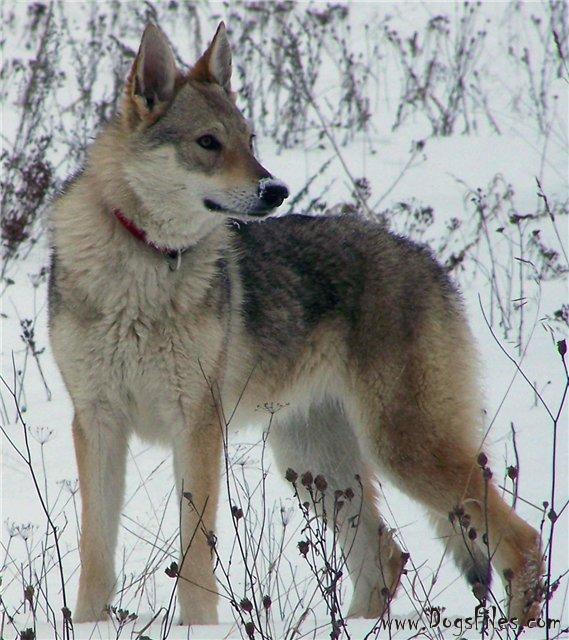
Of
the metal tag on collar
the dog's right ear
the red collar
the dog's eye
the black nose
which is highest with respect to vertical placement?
the dog's right ear

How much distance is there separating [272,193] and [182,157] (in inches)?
15.6

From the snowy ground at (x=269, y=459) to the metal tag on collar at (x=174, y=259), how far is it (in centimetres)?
86

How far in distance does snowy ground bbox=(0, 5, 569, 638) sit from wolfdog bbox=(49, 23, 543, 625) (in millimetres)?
206

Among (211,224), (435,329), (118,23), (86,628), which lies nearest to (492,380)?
(435,329)

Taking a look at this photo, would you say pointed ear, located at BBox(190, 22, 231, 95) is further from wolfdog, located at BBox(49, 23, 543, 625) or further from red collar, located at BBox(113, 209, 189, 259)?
red collar, located at BBox(113, 209, 189, 259)

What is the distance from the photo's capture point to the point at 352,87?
11039 millimetres

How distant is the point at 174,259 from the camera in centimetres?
436

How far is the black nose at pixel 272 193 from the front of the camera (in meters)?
4.11

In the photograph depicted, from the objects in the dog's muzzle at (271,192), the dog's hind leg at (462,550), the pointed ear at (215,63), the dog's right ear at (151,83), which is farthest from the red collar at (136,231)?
the dog's hind leg at (462,550)

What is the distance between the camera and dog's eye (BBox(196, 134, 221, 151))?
167 inches

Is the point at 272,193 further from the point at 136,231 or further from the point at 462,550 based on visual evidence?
the point at 462,550

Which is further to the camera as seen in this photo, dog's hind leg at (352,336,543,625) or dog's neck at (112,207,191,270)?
dog's hind leg at (352,336,543,625)

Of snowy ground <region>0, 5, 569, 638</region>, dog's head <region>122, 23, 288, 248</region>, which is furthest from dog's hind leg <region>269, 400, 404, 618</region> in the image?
dog's head <region>122, 23, 288, 248</region>

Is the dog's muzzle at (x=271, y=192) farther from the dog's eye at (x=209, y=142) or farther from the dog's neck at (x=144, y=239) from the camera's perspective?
the dog's neck at (x=144, y=239)
